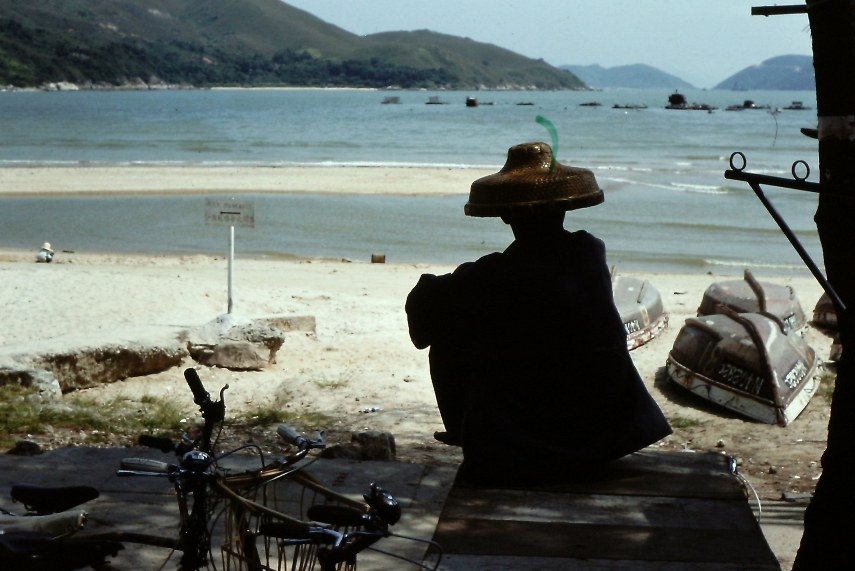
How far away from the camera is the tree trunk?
3.11m

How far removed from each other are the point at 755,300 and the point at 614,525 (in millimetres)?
8204

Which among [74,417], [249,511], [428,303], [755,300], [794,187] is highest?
[794,187]

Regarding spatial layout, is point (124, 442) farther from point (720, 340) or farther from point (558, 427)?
point (720, 340)

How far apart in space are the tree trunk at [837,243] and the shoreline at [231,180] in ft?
72.8

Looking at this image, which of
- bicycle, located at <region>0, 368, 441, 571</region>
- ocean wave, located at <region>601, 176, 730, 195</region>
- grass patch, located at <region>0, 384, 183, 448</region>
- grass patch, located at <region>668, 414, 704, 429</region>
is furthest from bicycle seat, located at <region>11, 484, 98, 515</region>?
ocean wave, located at <region>601, 176, 730, 195</region>

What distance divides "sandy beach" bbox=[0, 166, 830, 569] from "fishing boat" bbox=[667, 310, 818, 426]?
0.48 ft

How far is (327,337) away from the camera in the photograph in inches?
412

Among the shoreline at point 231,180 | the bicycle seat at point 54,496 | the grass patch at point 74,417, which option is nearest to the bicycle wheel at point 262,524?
the bicycle seat at point 54,496

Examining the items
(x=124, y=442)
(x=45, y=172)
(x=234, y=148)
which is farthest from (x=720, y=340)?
(x=234, y=148)

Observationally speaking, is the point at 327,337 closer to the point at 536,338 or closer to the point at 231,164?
the point at 536,338

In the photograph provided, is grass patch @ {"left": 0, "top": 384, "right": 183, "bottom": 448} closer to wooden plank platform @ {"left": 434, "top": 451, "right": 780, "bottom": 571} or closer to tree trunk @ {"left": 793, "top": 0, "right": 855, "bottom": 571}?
wooden plank platform @ {"left": 434, "top": 451, "right": 780, "bottom": 571}

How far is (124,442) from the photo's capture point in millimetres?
6387

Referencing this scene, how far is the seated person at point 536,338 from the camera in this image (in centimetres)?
382

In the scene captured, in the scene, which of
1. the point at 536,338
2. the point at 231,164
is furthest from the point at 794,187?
the point at 231,164
